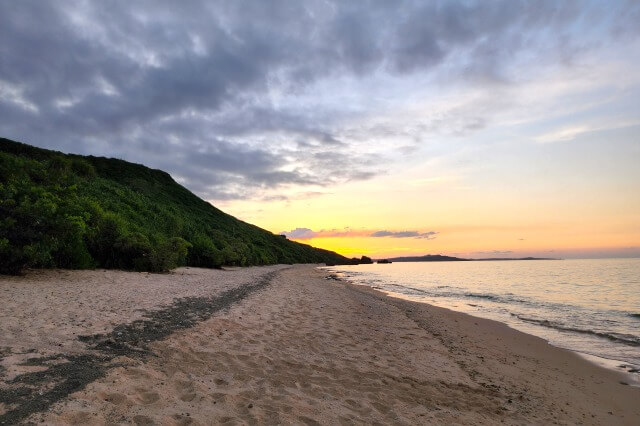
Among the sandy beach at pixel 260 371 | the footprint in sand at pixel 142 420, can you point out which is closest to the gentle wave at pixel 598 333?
the sandy beach at pixel 260 371

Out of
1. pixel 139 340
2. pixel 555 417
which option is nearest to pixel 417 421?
pixel 555 417

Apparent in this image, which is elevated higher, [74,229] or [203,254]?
[74,229]

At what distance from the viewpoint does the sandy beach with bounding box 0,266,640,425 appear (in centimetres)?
486

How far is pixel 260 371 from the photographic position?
6.71 m

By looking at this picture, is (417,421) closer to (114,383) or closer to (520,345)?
(114,383)

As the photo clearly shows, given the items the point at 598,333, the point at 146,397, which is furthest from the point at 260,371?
the point at 598,333

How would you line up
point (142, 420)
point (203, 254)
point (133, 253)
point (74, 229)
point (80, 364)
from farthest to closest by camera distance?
point (203, 254) → point (133, 253) → point (74, 229) → point (80, 364) → point (142, 420)

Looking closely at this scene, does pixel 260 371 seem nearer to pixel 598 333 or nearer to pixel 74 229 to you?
pixel 598 333

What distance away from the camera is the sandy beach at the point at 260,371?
486cm

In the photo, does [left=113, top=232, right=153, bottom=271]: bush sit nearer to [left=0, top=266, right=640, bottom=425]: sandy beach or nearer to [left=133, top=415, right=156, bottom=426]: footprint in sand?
[left=0, top=266, right=640, bottom=425]: sandy beach

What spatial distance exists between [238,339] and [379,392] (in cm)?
391

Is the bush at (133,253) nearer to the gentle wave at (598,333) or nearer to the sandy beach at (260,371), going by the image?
the sandy beach at (260,371)

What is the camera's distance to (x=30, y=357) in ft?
18.9

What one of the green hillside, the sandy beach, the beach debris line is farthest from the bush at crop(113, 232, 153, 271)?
the beach debris line
